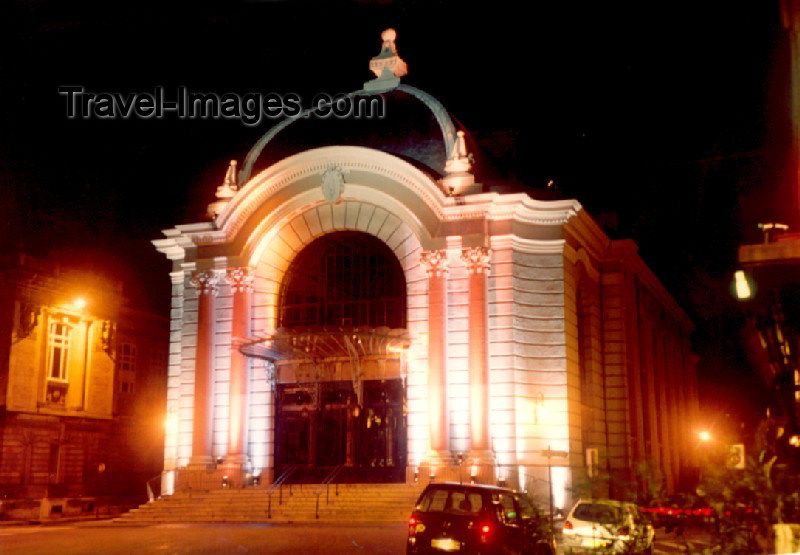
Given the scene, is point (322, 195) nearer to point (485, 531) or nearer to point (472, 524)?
point (472, 524)

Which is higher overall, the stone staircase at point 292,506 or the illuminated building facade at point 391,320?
the illuminated building facade at point 391,320

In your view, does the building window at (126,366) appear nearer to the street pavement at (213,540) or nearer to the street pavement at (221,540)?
the street pavement at (221,540)

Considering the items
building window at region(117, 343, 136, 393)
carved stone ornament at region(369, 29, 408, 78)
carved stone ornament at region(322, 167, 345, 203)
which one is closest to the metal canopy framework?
carved stone ornament at region(322, 167, 345, 203)

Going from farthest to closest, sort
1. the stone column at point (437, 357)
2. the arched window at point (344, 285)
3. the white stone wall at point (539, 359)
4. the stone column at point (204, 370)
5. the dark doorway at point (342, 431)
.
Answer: the arched window at point (344, 285) < the stone column at point (204, 370) < the dark doorway at point (342, 431) < the white stone wall at point (539, 359) < the stone column at point (437, 357)

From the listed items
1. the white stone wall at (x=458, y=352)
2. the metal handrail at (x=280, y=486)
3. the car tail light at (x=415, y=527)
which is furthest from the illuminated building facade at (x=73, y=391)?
the car tail light at (x=415, y=527)

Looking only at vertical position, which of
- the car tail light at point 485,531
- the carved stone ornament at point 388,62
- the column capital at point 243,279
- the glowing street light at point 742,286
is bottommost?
the car tail light at point 485,531

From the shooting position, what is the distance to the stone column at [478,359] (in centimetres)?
3003

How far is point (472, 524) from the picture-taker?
1652 centimetres

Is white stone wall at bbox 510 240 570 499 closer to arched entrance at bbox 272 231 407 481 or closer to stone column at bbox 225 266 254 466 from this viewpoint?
arched entrance at bbox 272 231 407 481

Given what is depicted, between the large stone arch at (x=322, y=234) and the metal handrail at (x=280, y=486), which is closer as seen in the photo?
the metal handrail at (x=280, y=486)

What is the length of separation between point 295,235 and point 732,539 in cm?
2636

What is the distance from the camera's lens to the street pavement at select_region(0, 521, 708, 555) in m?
20.7

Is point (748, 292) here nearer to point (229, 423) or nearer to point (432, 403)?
point (432, 403)

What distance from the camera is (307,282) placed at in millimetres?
35406
